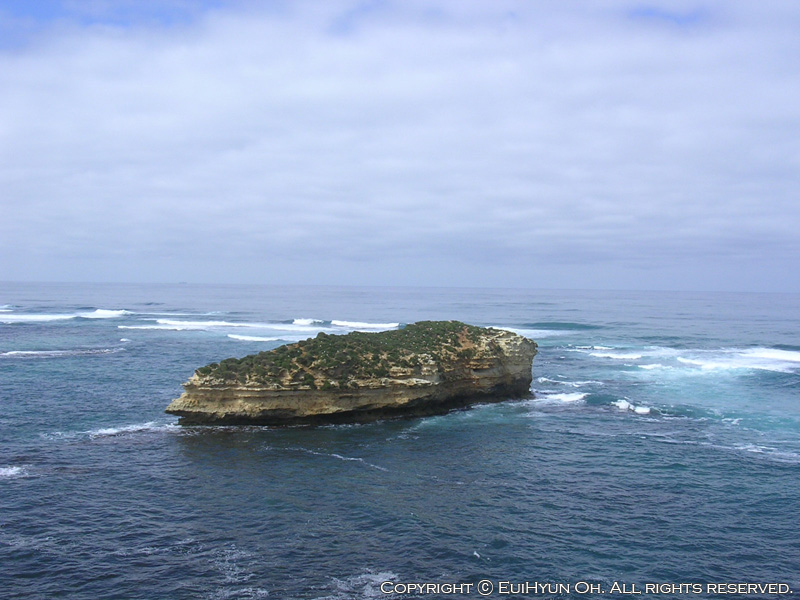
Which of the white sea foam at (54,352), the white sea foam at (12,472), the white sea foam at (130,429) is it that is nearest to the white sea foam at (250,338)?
the white sea foam at (54,352)

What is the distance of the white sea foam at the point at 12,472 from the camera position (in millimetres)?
26641

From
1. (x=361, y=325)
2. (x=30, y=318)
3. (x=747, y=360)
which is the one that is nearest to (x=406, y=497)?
(x=747, y=360)

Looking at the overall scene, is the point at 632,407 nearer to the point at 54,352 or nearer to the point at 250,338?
the point at 250,338

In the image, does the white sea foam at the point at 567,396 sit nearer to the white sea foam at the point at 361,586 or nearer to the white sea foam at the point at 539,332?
the white sea foam at the point at 361,586

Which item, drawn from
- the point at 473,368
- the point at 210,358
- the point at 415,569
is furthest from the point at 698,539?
the point at 210,358

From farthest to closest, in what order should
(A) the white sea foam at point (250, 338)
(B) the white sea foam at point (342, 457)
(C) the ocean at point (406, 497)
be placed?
(A) the white sea foam at point (250, 338), (B) the white sea foam at point (342, 457), (C) the ocean at point (406, 497)

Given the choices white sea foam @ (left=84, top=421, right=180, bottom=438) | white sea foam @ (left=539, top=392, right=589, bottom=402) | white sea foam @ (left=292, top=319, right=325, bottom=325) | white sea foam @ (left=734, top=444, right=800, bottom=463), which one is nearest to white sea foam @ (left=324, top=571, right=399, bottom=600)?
white sea foam @ (left=84, top=421, right=180, bottom=438)

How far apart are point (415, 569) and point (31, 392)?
35470 mm

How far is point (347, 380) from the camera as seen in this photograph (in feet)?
117

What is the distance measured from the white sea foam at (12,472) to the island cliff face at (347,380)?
28.3 ft

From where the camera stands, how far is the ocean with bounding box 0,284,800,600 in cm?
1891

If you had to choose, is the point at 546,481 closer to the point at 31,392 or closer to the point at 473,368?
the point at 473,368

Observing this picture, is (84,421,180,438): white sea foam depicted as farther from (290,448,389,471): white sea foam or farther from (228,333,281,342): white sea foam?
(228,333,281,342): white sea foam

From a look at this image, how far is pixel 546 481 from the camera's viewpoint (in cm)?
2727
